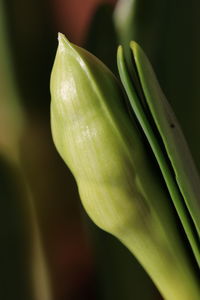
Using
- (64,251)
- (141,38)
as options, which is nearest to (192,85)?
(141,38)

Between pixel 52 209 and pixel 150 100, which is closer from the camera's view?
pixel 150 100

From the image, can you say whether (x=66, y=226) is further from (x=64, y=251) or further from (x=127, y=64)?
(x=127, y=64)

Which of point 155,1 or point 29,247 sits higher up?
point 155,1
